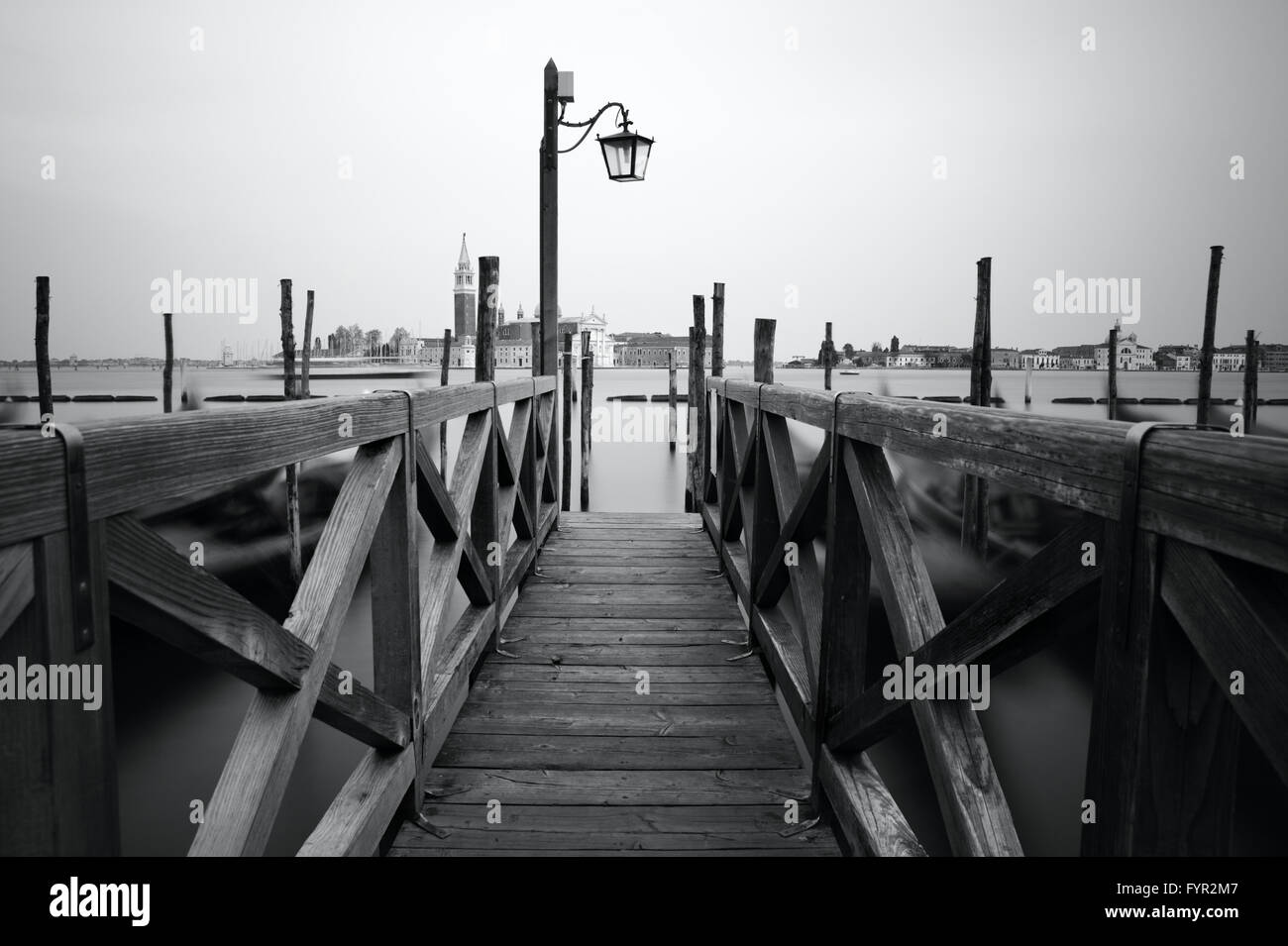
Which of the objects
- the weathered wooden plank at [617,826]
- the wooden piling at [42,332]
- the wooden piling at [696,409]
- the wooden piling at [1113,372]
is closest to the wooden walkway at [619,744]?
the weathered wooden plank at [617,826]

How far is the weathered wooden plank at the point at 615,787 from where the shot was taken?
9.16ft

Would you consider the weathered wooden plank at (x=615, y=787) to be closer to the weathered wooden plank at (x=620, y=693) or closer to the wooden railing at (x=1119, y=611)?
the wooden railing at (x=1119, y=611)

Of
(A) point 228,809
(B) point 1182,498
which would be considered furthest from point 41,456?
(B) point 1182,498

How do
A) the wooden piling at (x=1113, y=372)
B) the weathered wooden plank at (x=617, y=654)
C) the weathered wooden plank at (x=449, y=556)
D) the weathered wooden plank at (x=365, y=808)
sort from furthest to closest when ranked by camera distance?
the wooden piling at (x=1113, y=372)
the weathered wooden plank at (x=617, y=654)
the weathered wooden plank at (x=449, y=556)
the weathered wooden plank at (x=365, y=808)

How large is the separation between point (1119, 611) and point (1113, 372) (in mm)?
22007

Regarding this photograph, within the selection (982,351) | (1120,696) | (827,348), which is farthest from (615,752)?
(827,348)

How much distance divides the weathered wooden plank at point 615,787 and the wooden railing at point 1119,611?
18.6 inches

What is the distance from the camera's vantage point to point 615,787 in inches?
113

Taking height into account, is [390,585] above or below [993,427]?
below

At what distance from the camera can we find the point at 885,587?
2064mm

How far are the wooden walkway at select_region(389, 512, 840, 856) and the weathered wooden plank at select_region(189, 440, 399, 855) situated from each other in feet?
3.19

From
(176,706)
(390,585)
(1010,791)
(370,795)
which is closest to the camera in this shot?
(370,795)
